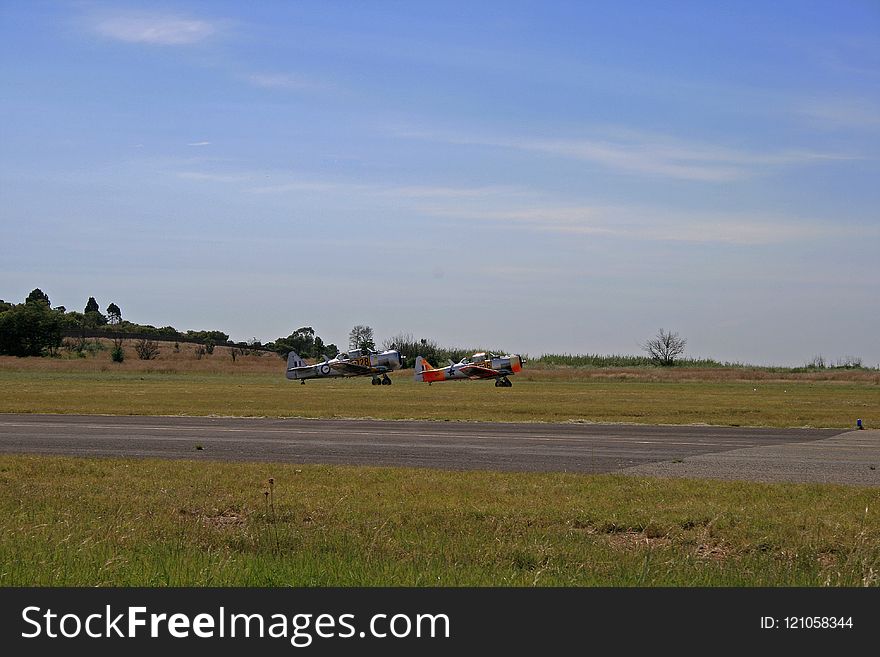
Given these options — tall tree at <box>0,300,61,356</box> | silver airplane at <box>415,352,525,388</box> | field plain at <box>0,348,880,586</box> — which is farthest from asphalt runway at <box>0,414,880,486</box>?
tall tree at <box>0,300,61,356</box>

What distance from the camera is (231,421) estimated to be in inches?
1126

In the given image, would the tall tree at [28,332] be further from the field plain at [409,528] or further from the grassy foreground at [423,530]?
the grassy foreground at [423,530]

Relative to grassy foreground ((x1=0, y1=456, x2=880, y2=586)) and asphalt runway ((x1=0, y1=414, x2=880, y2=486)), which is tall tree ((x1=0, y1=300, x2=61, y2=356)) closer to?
asphalt runway ((x1=0, y1=414, x2=880, y2=486))

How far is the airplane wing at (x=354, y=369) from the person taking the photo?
7492cm

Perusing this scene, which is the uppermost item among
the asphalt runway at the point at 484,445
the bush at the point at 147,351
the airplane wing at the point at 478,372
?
the bush at the point at 147,351

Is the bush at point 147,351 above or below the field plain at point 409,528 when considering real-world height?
above

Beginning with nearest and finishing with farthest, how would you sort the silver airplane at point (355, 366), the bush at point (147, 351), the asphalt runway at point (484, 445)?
the asphalt runway at point (484, 445)
the silver airplane at point (355, 366)
the bush at point (147, 351)

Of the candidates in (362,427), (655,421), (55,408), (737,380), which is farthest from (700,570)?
(737,380)

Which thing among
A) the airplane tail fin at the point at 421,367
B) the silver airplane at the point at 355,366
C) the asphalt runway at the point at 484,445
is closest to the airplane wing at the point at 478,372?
the airplane tail fin at the point at 421,367

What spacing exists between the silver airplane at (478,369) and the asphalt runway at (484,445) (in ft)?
131

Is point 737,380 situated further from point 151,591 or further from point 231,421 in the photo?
point 151,591

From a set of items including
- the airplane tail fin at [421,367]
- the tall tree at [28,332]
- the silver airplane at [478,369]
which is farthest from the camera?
the tall tree at [28,332]

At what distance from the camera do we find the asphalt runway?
16.9 meters

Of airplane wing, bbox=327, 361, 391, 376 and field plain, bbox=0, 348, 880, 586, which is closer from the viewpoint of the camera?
field plain, bbox=0, 348, 880, 586
